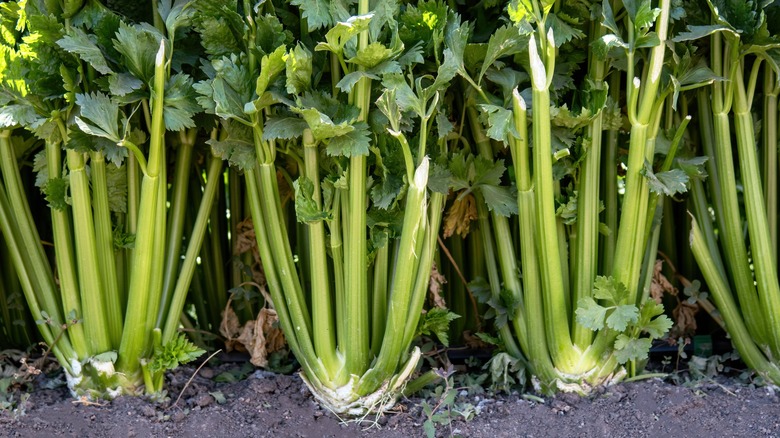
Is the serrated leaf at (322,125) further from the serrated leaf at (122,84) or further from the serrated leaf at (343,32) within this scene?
the serrated leaf at (122,84)

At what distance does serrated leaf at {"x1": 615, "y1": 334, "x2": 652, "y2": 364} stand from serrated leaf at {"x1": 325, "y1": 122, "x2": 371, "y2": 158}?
0.94m

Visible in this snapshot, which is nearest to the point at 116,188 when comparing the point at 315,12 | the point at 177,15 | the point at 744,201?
the point at 177,15

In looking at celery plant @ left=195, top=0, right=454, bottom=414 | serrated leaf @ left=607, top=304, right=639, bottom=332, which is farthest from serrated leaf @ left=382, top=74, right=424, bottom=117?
serrated leaf @ left=607, top=304, right=639, bottom=332

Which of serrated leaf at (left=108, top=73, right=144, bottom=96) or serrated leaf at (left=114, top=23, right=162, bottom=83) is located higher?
serrated leaf at (left=114, top=23, right=162, bottom=83)

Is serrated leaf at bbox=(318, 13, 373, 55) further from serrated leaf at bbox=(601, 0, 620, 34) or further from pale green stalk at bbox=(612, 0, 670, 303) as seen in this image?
pale green stalk at bbox=(612, 0, 670, 303)

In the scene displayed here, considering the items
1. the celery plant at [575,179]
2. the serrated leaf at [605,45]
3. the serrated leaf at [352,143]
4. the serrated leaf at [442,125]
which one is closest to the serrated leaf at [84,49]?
the serrated leaf at [352,143]

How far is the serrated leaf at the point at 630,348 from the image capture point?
2.26m

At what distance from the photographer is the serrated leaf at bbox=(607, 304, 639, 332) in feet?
7.16

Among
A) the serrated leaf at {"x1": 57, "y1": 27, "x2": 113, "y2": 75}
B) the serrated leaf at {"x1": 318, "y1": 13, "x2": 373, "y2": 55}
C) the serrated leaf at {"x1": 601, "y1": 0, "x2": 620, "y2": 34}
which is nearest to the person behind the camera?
the serrated leaf at {"x1": 318, "y1": 13, "x2": 373, "y2": 55}

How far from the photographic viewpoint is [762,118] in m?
2.52

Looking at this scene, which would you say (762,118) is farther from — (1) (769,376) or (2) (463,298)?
(2) (463,298)

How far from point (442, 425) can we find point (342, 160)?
80 cm

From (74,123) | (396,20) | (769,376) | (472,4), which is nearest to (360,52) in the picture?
(396,20)

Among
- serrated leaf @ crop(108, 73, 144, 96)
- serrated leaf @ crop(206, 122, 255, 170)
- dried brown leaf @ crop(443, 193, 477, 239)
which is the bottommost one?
dried brown leaf @ crop(443, 193, 477, 239)
